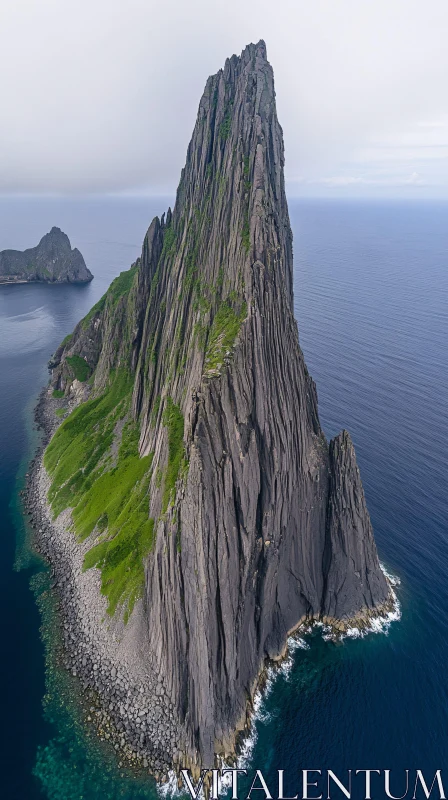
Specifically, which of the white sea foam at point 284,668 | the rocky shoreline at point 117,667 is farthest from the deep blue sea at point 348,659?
the rocky shoreline at point 117,667

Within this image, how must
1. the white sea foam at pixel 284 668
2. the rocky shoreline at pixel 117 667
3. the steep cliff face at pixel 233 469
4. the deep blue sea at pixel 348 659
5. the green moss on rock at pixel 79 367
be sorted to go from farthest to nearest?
the green moss on rock at pixel 79 367 < the steep cliff face at pixel 233 469 < the rocky shoreline at pixel 117 667 < the deep blue sea at pixel 348 659 < the white sea foam at pixel 284 668

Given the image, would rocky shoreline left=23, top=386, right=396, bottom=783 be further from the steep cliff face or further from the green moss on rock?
the green moss on rock

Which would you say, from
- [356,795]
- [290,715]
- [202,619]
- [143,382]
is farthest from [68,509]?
[356,795]

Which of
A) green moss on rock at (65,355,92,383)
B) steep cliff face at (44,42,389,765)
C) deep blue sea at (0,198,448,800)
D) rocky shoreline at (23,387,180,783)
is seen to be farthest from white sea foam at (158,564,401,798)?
green moss on rock at (65,355,92,383)

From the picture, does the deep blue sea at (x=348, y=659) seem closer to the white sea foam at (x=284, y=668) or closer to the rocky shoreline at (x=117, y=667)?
the white sea foam at (x=284, y=668)

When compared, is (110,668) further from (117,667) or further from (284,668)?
(284,668)

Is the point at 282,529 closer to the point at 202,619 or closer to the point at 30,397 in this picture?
the point at 202,619
